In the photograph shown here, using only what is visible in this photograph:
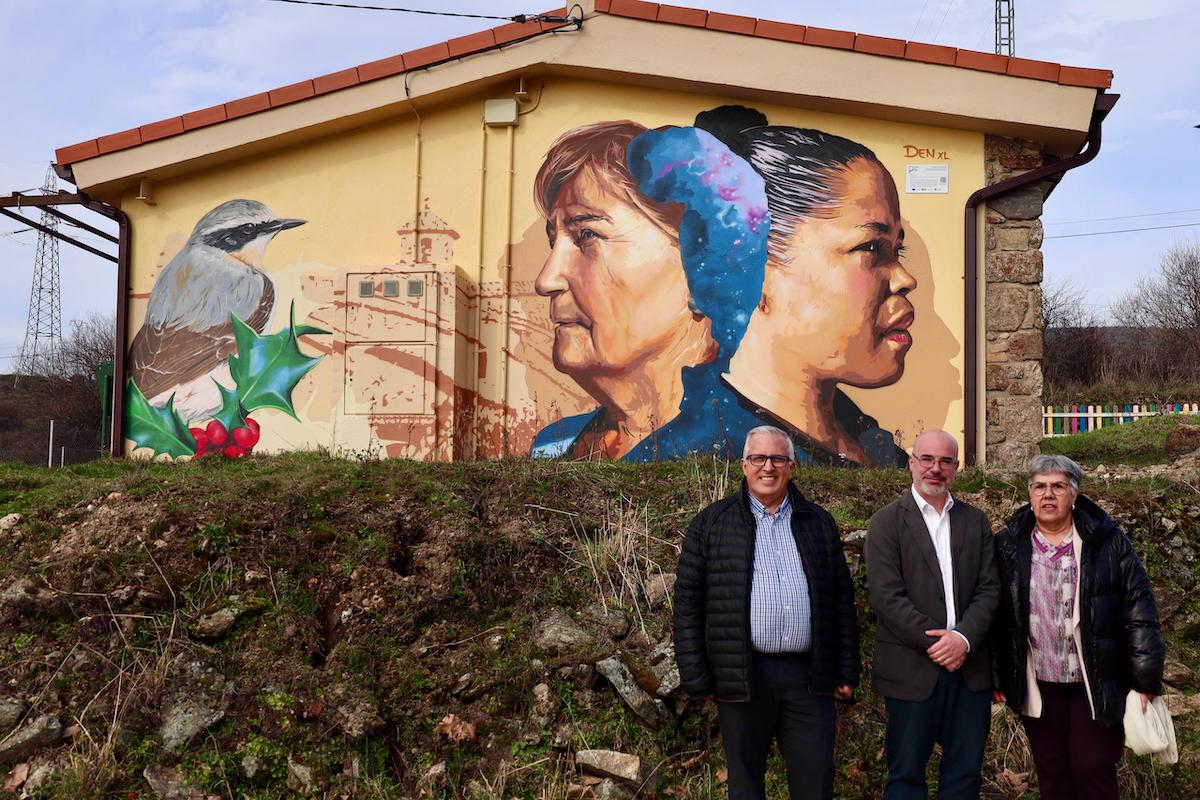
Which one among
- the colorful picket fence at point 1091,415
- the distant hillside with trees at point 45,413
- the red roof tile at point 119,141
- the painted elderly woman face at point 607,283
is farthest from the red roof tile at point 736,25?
the distant hillside with trees at point 45,413

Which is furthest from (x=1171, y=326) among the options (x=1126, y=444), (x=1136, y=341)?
(x=1126, y=444)

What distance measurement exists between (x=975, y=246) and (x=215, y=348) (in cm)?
762

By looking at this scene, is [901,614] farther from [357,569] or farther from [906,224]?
[906,224]

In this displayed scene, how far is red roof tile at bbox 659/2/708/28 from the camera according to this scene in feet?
30.3

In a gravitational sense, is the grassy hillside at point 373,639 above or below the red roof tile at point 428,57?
below

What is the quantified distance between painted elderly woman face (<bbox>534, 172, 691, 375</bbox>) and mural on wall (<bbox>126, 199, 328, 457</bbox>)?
2.56 meters

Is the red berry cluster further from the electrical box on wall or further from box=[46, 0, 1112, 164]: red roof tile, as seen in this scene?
the electrical box on wall

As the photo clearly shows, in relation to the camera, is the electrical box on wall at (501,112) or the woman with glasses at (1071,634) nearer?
the woman with glasses at (1071,634)

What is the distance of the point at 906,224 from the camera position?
9328 millimetres

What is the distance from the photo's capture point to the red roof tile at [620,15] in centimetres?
890

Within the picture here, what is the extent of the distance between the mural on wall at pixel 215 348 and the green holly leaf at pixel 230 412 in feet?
0.03

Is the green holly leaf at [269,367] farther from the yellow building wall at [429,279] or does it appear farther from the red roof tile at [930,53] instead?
the red roof tile at [930,53]

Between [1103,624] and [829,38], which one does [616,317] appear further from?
[1103,624]

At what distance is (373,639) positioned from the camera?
5418 mm
